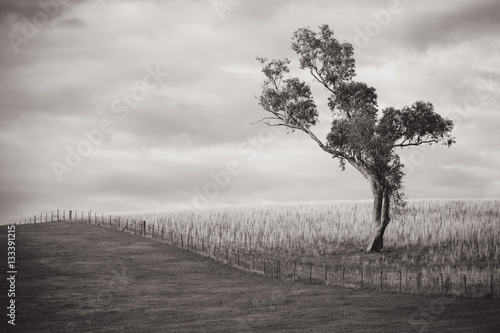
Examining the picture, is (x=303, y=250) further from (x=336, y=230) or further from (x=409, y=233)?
(x=409, y=233)

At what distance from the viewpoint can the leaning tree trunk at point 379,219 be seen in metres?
45.5

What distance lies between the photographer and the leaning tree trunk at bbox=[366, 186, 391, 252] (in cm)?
4553

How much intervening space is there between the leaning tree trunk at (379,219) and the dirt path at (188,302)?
34.0 ft

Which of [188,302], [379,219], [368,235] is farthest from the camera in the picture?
[368,235]

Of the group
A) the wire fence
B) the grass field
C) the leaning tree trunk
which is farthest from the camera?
the leaning tree trunk

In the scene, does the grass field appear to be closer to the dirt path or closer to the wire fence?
the wire fence

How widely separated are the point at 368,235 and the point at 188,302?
79.3 feet

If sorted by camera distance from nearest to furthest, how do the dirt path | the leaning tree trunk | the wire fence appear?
the dirt path
the wire fence
the leaning tree trunk

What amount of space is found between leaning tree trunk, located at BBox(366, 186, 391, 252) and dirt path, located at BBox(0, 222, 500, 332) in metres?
10.4

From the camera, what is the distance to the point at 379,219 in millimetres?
46438

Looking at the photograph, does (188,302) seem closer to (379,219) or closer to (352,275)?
(352,275)

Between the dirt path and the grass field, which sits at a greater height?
the grass field

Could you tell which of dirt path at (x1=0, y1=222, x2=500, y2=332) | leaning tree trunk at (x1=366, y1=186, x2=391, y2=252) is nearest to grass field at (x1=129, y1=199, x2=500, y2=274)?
leaning tree trunk at (x1=366, y1=186, x2=391, y2=252)

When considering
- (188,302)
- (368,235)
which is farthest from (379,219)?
(188,302)
